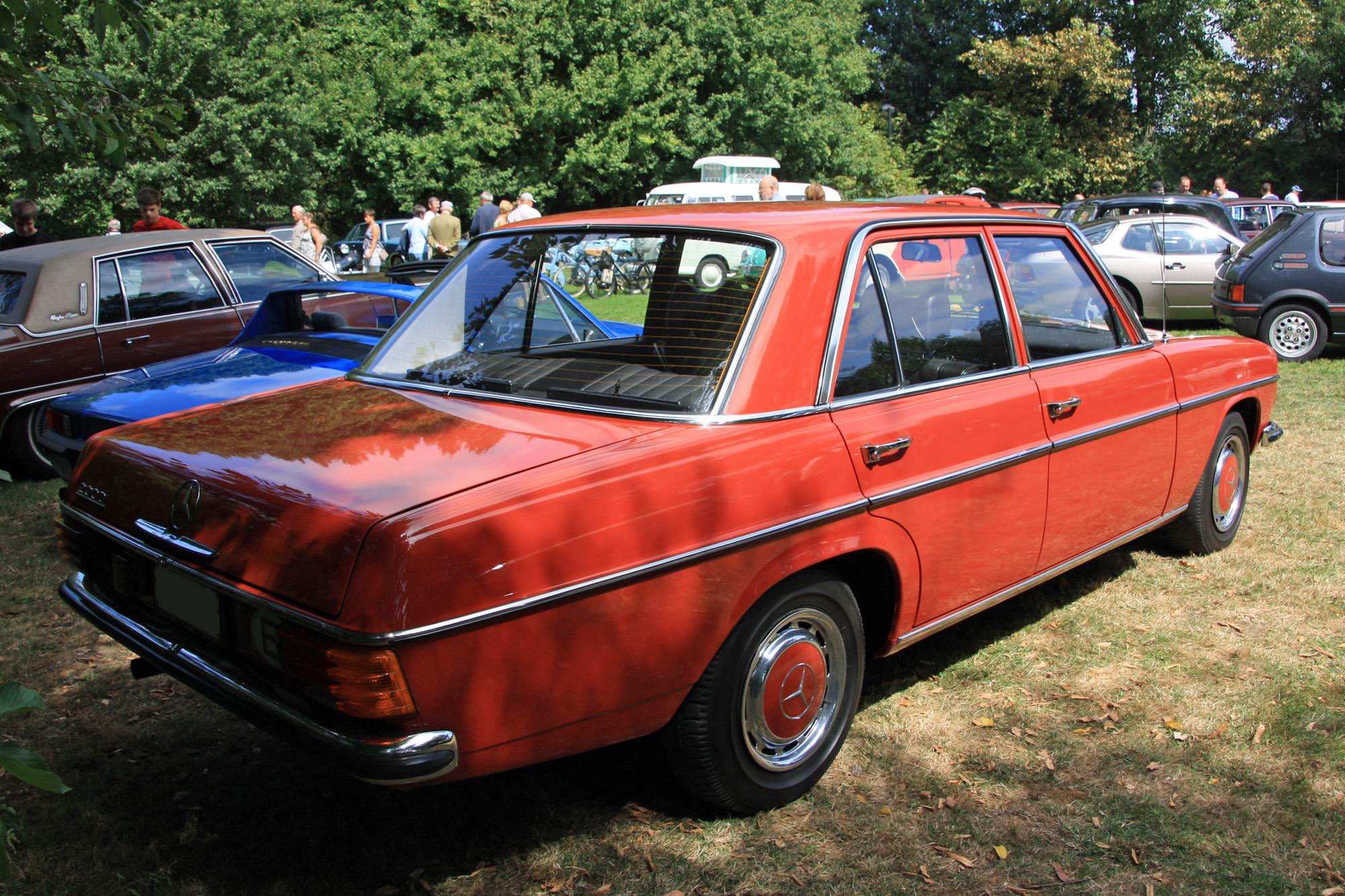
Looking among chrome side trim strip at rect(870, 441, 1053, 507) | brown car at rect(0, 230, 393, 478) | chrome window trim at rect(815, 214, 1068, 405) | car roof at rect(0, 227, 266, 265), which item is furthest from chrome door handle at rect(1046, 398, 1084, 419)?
car roof at rect(0, 227, 266, 265)

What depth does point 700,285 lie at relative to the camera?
2979 millimetres

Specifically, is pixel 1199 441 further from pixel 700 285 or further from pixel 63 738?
pixel 63 738

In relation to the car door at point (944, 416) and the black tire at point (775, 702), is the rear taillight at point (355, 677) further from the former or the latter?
the car door at point (944, 416)

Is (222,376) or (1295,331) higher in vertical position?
(222,376)

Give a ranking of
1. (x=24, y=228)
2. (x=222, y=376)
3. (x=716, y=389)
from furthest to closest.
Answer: (x=24, y=228), (x=222, y=376), (x=716, y=389)

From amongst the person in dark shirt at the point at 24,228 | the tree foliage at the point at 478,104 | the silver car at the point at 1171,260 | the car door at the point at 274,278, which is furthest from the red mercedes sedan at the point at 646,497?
the tree foliage at the point at 478,104

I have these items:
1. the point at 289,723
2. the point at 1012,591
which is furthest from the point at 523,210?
the point at 289,723

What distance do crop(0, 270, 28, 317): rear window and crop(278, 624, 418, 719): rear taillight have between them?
597 centimetres

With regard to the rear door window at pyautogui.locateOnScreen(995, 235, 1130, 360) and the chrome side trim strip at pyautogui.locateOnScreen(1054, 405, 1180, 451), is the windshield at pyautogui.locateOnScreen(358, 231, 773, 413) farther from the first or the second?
the chrome side trim strip at pyautogui.locateOnScreen(1054, 405, 1180, 451)

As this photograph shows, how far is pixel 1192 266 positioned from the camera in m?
12.4

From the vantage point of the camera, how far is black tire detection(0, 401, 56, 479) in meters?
6.62

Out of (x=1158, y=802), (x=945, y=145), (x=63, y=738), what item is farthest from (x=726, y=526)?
(x=945, y=145)

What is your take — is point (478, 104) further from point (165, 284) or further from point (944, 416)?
point (944, 416)

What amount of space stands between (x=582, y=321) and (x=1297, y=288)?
950 centimetres
